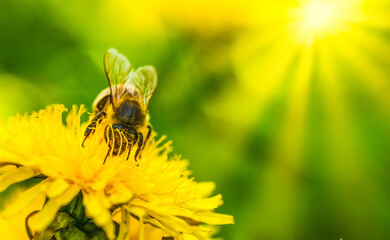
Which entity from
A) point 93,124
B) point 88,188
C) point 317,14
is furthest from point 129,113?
point 317,14

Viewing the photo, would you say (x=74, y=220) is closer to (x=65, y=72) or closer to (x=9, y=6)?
(x=65, y=72)

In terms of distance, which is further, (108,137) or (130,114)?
(130,114)

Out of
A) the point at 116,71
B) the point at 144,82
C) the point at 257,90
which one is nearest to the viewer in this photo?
the point at 116,71

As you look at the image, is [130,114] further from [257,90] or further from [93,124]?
[257,90]

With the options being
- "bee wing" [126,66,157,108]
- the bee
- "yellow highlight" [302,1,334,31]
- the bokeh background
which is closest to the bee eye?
the bee

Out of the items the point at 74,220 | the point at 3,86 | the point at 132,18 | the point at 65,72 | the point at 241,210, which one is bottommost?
the point at 74,220

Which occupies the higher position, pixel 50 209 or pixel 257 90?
pixel 257 90

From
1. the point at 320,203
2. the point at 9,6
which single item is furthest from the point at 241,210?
the point at 9,6

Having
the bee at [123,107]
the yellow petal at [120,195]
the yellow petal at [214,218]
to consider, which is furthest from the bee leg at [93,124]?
the yellow petal at [214,218]

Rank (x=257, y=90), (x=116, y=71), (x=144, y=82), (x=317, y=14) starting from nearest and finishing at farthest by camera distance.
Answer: (x=116, y=71) < (x=144, y=82) < (x=317, y=14) < (x=257, y=90)
